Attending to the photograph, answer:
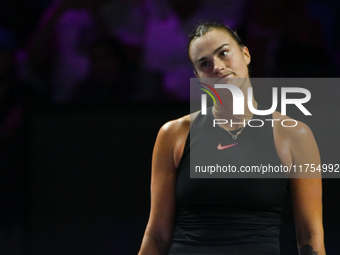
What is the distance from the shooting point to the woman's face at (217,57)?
3.31ft

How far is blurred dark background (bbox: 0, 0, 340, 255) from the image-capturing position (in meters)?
1.50

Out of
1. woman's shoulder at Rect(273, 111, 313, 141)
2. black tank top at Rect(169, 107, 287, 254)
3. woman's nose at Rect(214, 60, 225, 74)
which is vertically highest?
woman's nose at Rect(214, 60, 225, 74)

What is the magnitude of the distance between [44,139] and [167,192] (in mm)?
777

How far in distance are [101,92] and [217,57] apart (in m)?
0.67

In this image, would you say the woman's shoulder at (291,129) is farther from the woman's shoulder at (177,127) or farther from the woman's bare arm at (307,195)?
the woman's shoulder at (177,127)

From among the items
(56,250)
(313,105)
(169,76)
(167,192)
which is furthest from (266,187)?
(56,250)

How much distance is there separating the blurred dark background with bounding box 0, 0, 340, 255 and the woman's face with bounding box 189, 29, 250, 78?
1.52 feet

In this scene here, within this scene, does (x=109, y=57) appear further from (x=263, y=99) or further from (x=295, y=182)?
(x=295, y=182)

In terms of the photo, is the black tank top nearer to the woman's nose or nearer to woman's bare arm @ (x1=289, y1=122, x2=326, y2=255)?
woman's bare arm @ (x1=289, y1=122, x2=326, y2=255)

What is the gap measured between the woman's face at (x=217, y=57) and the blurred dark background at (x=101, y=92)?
46 cm

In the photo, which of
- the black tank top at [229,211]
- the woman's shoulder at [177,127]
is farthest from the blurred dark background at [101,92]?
the black tank top at [229,211]

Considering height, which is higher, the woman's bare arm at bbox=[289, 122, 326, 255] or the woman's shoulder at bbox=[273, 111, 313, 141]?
the woman's shoulder at bbox=[273, 111, 313, 141]

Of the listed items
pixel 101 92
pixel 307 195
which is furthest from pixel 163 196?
pixel 101 92

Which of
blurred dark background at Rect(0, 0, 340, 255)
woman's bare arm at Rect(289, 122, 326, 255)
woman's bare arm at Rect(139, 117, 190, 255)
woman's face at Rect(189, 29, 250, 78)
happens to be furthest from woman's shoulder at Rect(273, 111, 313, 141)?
blurred dark background at Rect(0, 0, 340, 255)
